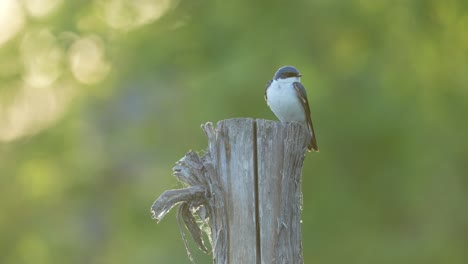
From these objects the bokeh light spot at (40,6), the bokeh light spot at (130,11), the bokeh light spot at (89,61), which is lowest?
the bokeh light spot at (89,61)

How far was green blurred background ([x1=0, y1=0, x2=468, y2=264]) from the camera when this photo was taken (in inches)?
460

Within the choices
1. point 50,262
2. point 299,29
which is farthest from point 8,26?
point 299,29

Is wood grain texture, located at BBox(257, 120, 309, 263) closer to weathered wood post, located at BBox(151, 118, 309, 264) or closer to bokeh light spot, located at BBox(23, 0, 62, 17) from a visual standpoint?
weathered wood post, located at BBox(151, 118, 309, 264)

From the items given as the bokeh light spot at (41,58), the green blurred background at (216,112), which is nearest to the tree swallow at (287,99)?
the green blurred background at (216,112)

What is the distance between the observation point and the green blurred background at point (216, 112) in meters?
11.7

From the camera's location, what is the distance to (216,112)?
12.0 m

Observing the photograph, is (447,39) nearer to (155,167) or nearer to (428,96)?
(428,96)

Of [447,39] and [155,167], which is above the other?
[447,39]

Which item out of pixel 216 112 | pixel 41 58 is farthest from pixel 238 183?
pixel 41 58

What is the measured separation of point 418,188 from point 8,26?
7339 mm

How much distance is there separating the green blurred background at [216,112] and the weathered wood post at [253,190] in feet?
23.2

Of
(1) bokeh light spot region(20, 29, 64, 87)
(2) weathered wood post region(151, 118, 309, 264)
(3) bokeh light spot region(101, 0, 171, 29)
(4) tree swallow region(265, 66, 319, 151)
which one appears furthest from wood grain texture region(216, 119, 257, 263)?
(1) bokeh light spot region(20, 29, 64, 87)

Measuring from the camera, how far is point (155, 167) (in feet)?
43.4

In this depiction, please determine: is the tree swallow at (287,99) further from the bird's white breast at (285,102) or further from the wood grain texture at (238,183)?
the wood grain texture at (238,183)
